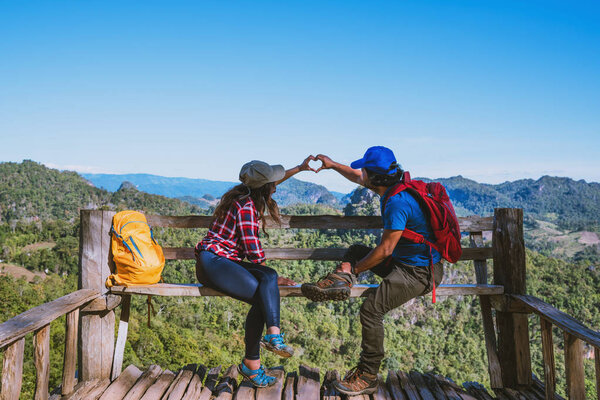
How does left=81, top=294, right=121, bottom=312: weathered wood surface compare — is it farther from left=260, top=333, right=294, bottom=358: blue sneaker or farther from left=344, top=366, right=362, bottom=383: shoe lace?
left=344, top=366, right=362, bottom=383: shoe lace

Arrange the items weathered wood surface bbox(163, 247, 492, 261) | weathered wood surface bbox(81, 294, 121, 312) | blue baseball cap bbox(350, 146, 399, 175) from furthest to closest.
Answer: weathered wood surface bbox(163, 247, 492, 261), weathered wood surface bbox(81, 294, 121, 312), blue baseball cap bbox(350, 146, 399, 175)

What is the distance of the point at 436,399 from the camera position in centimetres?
332

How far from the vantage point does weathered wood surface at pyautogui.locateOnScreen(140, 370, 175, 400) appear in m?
3.27

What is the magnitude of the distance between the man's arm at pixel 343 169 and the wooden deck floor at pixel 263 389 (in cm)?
153

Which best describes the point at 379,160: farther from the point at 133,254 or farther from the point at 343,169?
the point at 133,254

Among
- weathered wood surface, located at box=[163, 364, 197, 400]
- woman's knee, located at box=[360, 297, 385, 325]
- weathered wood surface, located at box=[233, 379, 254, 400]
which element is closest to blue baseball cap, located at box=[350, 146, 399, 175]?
woman's knee, located at box=[360, 297, 385, 325]

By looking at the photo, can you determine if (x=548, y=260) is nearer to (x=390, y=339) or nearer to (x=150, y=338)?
(x=390, y=339)

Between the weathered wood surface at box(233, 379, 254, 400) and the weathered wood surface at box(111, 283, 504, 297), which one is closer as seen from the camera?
the weathered wood surface at box(233, 379, 254, 400)

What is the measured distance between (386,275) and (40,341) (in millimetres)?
2329

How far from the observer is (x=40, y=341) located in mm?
2928

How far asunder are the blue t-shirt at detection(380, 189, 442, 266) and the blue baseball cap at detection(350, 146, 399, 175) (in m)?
0.19

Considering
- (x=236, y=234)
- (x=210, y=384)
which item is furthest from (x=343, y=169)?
(x=210, y=384)

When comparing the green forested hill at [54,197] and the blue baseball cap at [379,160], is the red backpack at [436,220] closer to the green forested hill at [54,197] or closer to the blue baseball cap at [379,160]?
the blue baseball cap at [379,160]

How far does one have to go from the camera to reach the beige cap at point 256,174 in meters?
3.22
